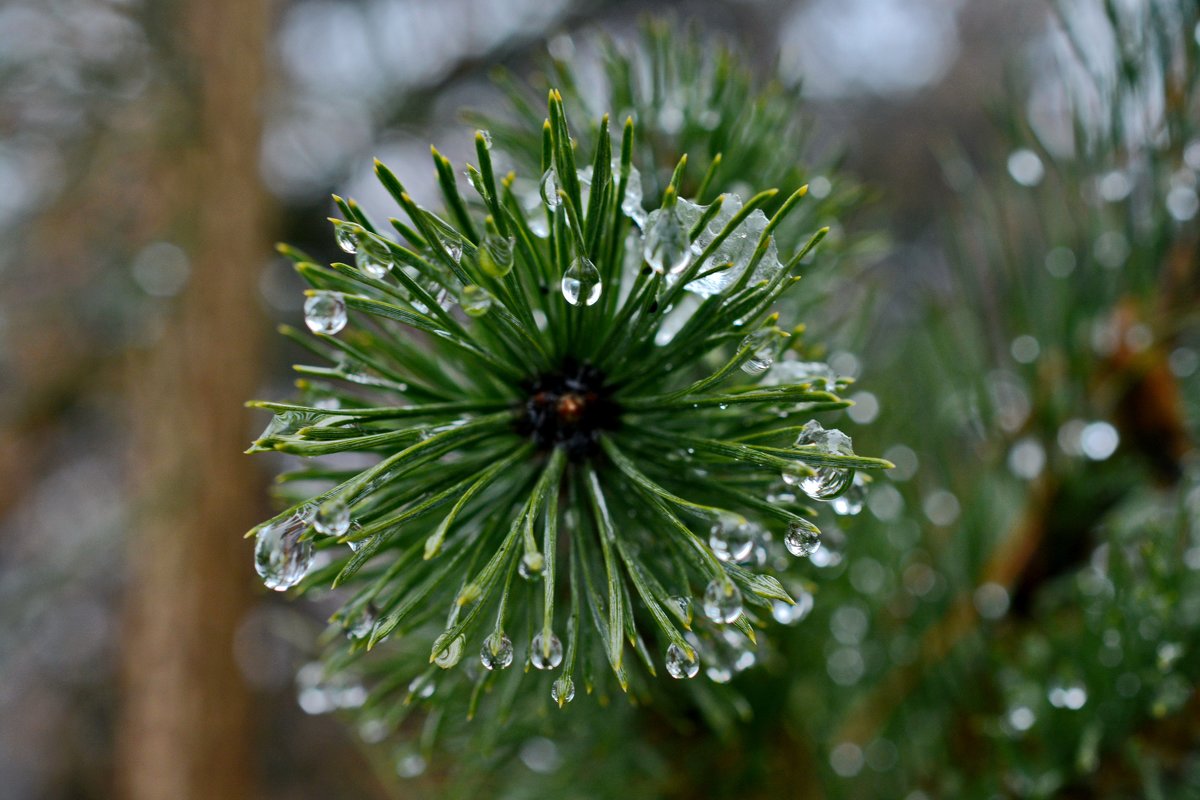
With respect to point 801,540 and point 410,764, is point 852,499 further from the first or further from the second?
point 410,764

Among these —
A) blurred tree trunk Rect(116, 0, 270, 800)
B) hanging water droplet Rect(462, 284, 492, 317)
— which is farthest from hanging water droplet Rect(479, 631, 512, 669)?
blurred tree trunk Rect(116, 0, 270, 800)

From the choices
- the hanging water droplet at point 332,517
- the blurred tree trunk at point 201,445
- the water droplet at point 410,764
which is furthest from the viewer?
the blurred tree trunk at point 201,445

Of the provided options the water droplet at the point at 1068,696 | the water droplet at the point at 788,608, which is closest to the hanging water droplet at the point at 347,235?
the water droplet at the point at 788,608

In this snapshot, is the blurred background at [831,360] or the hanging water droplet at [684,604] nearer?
the hanging water droplet at [684,604]

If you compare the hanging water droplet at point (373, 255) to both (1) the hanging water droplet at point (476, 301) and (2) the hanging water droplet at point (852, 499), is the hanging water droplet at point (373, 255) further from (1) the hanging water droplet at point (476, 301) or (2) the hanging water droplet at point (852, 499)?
(2) the hanging water droplet at point (852, 499)

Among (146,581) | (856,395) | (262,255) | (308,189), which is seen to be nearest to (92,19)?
(262,255)

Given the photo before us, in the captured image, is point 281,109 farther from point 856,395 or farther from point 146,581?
point 856,395

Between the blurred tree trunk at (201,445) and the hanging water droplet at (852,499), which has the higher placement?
the hanging water droplet at (852,499)
